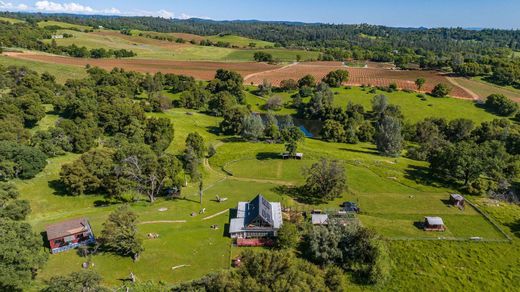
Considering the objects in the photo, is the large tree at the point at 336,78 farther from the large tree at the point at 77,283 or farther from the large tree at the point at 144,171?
the large tree at the point at 77,283

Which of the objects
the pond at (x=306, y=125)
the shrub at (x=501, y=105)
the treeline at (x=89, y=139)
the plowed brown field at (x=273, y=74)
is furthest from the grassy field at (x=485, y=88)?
the treeline at (x=89, y=139)

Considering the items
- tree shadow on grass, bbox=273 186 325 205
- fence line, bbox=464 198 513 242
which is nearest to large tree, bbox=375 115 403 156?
fence line, bbox=464 198 513 242

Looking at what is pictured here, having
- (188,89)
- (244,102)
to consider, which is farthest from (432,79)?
(188,89)

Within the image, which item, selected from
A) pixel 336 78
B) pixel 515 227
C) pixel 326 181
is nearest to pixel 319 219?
pixel 326 181

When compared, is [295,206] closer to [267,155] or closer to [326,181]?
[326,181]

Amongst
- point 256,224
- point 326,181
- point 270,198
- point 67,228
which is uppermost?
point 326,181

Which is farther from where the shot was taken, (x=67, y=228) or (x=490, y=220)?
(x=490, y=220)

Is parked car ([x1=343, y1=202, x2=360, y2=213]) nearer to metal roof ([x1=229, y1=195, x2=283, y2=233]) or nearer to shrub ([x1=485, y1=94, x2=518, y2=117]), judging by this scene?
metal roof ([x1=229, y1=195, x2=283, y2=233])
